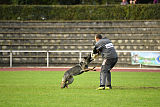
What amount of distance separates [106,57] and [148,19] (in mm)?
20387

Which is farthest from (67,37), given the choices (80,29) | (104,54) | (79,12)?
(104,54)

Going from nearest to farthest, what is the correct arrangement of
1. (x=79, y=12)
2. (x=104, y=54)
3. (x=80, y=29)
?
(x=104, y=54), (x=80, y=29), (x=79, y=12)

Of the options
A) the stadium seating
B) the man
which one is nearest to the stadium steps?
the stadium seating

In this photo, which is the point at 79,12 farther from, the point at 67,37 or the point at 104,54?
the point at 104,54

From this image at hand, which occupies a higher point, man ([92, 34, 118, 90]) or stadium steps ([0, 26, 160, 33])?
stadium steps ([0, 26, 160, 33])

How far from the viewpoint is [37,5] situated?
35.1 meters

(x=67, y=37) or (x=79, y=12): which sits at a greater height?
(x=79, y=12)

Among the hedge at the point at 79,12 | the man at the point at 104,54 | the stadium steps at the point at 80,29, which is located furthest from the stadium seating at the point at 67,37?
the man at the point at 104,54

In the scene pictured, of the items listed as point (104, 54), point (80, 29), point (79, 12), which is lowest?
point (104, 54)

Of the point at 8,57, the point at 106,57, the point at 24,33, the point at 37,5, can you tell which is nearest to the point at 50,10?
the point at 37,5

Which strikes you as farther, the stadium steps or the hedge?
the hedge

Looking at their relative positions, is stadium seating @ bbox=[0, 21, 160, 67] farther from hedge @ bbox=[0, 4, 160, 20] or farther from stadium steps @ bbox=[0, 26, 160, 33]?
hedge @ bbox=[0, 4, 160, 20]

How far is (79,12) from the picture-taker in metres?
34.7

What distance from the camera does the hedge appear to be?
3397cm
